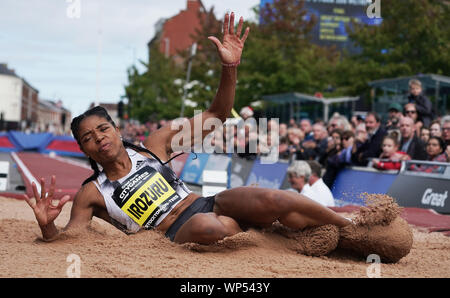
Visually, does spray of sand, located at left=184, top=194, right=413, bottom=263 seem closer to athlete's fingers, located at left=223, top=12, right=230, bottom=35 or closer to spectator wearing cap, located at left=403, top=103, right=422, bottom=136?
athlete's fingers, located at left=223, top=12, right=230, bottom=35

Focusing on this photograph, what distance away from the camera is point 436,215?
8383 mm

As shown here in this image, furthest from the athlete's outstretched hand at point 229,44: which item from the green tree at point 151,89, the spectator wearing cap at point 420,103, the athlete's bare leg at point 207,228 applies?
the green tree at point 151,89

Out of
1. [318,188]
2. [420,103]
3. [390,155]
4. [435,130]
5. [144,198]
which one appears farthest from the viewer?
[420,103]

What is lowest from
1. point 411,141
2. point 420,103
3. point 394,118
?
point 411,141

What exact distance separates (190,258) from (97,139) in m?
1.30

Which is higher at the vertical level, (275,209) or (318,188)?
(275,209)

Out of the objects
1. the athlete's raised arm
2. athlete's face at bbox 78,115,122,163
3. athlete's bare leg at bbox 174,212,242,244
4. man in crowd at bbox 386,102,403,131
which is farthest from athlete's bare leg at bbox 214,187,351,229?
man in crowd at bbox 386,102,403,131

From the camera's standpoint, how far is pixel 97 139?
16.1 feet

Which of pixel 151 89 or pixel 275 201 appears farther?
pixel 151 89

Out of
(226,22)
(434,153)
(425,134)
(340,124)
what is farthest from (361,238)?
(340,124)

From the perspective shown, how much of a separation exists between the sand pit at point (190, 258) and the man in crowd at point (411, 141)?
4879 millimetres

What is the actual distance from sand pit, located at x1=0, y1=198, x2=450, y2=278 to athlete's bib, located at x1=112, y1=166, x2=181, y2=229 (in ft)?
0.47

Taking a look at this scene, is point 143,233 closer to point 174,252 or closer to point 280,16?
point 174,252
